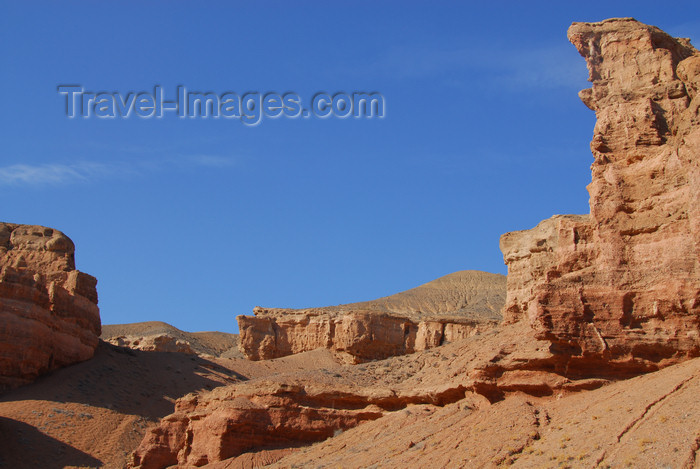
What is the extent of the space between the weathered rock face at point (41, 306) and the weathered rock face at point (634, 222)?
1223 inches

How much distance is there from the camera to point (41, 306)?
157 ft

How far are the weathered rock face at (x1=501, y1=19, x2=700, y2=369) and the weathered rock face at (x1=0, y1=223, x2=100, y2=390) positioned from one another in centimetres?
3106

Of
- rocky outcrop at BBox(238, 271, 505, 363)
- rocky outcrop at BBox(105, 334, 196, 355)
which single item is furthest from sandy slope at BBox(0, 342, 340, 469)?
rocky outcrop at BBox(105, 334, 196, 355)

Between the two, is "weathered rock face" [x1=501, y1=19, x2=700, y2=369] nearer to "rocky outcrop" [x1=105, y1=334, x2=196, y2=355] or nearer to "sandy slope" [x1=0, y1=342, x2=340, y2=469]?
"sandy slope" [x1=0, y1=342, x2=340, y2=469]

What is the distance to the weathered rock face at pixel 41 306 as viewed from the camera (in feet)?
151

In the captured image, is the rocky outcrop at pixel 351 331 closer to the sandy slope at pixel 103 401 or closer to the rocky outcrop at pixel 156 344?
the sandy slope at pixel 103 401

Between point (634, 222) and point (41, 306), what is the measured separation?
34.5 meters

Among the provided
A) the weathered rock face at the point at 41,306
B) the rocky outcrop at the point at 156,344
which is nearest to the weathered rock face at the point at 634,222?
the weathered rock face at the point at 41,306

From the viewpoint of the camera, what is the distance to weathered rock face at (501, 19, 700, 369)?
2305 centimetres

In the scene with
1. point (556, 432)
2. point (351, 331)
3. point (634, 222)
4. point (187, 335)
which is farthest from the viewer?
point (187, 335)

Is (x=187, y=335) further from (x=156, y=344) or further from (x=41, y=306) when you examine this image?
(x=41, y=306)

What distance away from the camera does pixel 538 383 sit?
2517 centimetres

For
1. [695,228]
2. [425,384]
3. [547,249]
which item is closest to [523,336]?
[425,384]

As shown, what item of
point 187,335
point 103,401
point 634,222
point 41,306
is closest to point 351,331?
point 103,401
